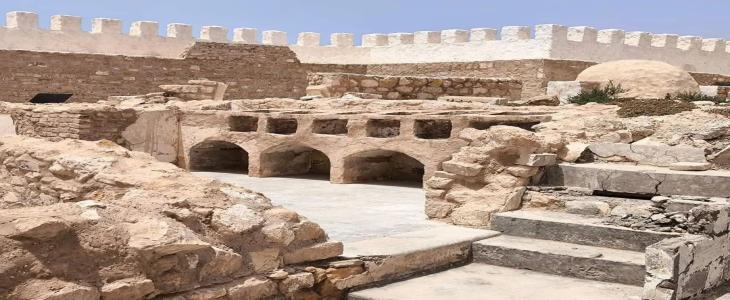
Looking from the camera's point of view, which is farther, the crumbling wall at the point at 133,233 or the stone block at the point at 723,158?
the stone block at the point at 723,158

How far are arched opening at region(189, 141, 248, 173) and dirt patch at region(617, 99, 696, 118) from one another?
560cm

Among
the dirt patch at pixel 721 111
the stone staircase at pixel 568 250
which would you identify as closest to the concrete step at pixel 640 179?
the stone staircase at pixel 568 250

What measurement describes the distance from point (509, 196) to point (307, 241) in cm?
233

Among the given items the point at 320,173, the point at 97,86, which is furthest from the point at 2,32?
the point at 320,173

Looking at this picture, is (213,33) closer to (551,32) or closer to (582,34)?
(551,32)

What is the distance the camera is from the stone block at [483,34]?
2752 centimetres

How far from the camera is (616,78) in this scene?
15.9 meters

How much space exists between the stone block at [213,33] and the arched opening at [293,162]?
1617 centimetres

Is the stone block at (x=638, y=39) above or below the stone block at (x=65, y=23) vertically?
above

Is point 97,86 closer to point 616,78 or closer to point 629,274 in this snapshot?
point 616,78

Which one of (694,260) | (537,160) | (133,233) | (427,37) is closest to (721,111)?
(537,160)

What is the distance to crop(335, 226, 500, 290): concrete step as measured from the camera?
5539 millimetres

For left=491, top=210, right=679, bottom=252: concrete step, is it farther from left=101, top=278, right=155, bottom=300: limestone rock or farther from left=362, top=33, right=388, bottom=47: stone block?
left=362, top=33, right=388, bottom=47: stone block

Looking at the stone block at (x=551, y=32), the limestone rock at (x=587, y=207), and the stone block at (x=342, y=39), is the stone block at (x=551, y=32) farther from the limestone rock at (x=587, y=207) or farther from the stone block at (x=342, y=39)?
the limestone rock at (x=587, y=207)
